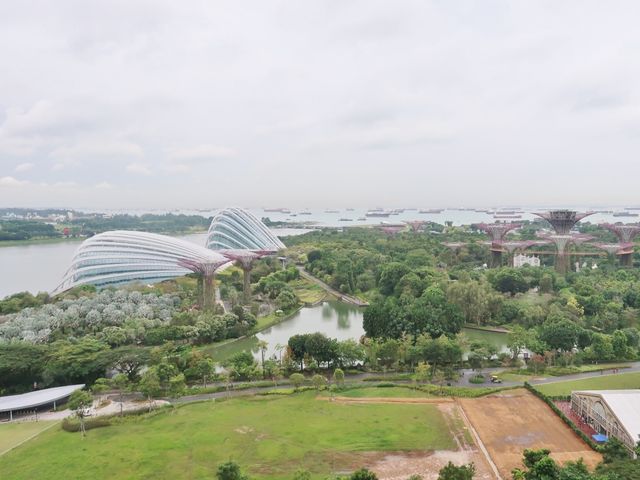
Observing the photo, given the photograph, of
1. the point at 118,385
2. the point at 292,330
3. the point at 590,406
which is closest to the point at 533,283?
the point at 292,330

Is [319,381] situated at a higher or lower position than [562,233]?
lower

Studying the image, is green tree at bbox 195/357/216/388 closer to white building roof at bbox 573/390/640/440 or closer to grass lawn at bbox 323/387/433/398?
grass lawn at bbox 323/387/433/398

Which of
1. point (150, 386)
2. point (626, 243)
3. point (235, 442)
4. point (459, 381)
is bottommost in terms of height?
point (459, 381)

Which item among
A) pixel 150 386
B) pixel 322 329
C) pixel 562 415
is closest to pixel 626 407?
pixel 562 415

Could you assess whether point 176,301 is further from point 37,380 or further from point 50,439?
point 50,439

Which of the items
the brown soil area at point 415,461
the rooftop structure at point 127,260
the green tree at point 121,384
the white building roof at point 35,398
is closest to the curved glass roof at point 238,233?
the rooftop structure at point 127,260

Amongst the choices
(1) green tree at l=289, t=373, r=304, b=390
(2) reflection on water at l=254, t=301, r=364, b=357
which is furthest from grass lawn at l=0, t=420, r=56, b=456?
(2) reflection on water at l=254, t=301, r=364, b=357

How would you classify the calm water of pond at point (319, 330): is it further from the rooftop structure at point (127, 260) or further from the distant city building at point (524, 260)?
the distant city building at point (524, 260)

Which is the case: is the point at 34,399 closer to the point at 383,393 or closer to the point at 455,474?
the point at 383,393
